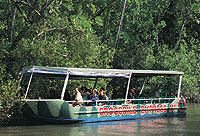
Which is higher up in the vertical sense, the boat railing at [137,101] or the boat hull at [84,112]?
the boat railing at [137,101]

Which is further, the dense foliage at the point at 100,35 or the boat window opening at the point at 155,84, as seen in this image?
the boat window opening at the point at 155,84

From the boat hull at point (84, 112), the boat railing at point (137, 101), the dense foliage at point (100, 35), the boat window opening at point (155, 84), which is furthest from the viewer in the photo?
the boat window opening at point (155, 84)

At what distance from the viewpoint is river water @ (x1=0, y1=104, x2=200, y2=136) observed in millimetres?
14305

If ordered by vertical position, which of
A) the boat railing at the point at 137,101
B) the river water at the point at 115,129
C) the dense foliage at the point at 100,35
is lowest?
the river water at the point at 115,129

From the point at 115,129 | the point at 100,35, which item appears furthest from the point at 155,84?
the point at 115,129

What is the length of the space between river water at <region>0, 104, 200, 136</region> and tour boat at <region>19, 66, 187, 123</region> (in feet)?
1.43

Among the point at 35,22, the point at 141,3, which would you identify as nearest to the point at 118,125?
the point at 35,22

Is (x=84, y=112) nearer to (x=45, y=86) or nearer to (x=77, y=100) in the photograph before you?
(x=77, y=100)

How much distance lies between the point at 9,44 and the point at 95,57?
5260 mm

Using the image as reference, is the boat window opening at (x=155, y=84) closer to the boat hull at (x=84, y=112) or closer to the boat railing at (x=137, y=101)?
the boat railing at (x=137, y=101)

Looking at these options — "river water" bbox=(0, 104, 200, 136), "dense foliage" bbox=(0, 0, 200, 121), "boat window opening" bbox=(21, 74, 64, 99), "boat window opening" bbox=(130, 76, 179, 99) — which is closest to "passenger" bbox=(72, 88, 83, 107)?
"river water" bbox=(0, 104, 200, 136)

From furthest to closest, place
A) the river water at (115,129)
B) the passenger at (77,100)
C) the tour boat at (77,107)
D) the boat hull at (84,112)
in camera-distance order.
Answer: the passenger at (77,100) < the tour boat at (77,107) < the boat hull at (84,112) < the river water at (115,129)

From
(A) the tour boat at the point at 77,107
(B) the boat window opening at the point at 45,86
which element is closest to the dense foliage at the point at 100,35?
(B) the boat window opening at the point at 45,86

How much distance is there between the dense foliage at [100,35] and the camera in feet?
69.2
